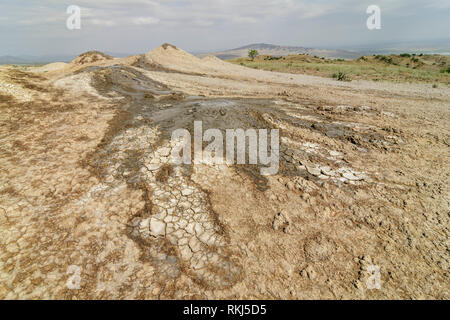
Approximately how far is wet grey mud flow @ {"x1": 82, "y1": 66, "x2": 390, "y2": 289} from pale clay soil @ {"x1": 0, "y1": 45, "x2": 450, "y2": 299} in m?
0.02

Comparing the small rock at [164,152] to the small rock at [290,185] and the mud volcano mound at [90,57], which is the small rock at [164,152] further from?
the mud volcano mound at [90,57]

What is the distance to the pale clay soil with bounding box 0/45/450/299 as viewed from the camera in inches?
102

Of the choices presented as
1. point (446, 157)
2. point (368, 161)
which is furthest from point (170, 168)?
point (446, 157)

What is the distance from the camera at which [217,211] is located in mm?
3541

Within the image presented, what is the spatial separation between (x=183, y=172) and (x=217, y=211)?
3.81 feet

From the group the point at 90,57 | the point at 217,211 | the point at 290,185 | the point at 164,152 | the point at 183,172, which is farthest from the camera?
the point at 90,57

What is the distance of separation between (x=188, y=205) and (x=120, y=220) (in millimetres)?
1078

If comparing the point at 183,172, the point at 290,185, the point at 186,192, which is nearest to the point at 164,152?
the point at 183,172

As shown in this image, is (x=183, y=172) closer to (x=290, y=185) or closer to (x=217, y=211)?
(x=217, y=211)

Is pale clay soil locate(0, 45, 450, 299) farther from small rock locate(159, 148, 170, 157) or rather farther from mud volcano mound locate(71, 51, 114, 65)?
mud volcano mound locate(71, 51, 114, 65)

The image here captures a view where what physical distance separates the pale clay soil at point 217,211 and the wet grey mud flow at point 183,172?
2 centimetres

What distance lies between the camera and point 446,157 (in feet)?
16.9
